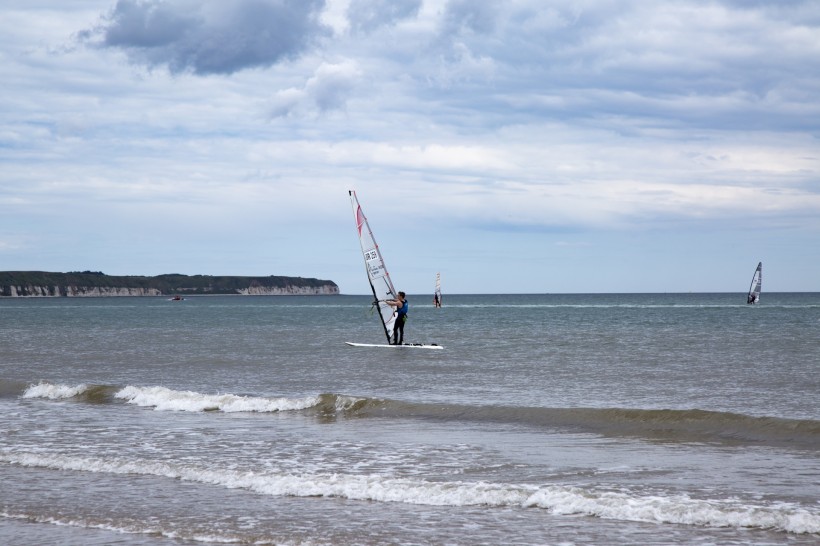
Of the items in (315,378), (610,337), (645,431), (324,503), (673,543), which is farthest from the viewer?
(610,337)

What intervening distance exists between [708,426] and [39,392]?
1571 centimetres

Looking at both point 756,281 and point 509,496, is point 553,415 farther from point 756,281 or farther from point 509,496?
point 756,281

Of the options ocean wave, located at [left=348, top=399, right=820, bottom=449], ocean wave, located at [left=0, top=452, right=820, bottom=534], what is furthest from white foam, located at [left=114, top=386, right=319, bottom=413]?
ocean wave, located at [left=0, top=452, right=820, bottom=534]

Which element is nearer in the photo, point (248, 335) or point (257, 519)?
point (257, 519)

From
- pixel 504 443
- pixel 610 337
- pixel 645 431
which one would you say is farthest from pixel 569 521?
pixel 610 337

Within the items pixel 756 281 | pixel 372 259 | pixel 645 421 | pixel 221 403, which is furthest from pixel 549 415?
pixel 756 281

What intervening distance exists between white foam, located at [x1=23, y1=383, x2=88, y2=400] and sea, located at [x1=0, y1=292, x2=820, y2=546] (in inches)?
2.7

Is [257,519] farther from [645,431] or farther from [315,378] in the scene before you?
[315,378]

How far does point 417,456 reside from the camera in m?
12.8

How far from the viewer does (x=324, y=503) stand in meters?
10.2

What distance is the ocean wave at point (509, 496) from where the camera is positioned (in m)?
8.97

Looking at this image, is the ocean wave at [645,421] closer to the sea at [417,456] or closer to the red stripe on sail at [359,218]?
the sea at [417,456]

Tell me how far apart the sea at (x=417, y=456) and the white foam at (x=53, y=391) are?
0.07 meters

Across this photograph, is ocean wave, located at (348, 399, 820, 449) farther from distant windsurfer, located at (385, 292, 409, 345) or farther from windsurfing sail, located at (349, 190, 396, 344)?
windsurfing sail, located at (349, 190, 396, 344)
